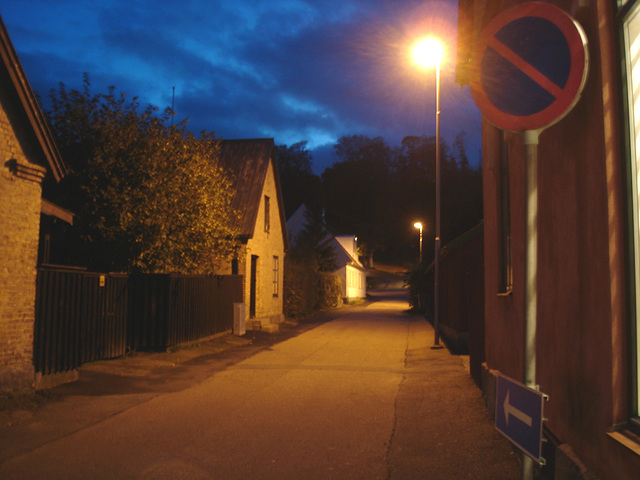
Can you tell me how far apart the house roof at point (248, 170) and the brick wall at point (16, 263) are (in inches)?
444

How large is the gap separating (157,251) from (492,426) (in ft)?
30.0

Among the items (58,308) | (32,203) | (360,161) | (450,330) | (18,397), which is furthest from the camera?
(360,161)

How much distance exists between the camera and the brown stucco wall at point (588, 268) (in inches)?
139

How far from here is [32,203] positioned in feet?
28.8

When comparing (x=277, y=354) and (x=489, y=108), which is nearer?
(x=489, y=108)

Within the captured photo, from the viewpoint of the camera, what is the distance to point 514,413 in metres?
2.89

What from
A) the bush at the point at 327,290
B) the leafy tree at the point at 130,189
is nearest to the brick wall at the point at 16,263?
the leafy tree at the point at 130,189

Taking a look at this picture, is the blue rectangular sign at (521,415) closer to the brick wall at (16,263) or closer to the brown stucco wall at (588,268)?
the brown stucco wall at (588,268)

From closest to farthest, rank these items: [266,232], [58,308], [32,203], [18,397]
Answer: [18,397] → [32,203] → [58,308] → [266,232]

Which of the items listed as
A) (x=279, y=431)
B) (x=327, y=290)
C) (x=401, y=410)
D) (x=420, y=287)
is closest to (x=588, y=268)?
(x=279, y=431)

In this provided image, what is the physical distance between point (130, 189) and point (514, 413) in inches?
449

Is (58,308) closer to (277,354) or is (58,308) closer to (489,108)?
(277,354)

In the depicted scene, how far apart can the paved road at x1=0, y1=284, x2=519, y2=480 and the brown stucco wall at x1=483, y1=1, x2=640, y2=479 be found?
1.36 metres

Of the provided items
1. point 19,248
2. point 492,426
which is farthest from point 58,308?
point 492,426
